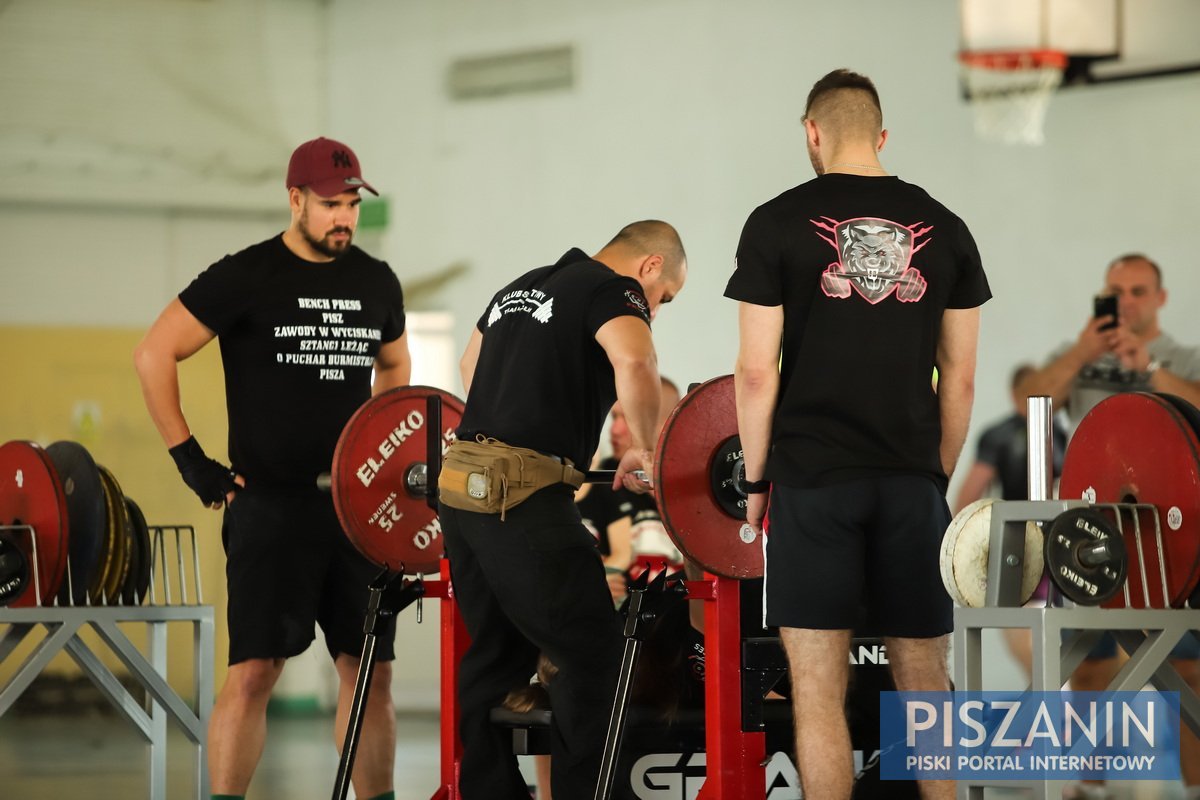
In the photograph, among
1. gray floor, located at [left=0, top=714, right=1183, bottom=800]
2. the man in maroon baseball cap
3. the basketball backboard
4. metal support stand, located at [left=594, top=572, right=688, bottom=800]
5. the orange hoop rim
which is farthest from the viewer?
the orange hoop rim

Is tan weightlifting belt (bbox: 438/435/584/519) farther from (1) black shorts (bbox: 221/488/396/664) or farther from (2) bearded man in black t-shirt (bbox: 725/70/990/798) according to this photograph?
(1) black shorts (bbox: 221/488/396/664)

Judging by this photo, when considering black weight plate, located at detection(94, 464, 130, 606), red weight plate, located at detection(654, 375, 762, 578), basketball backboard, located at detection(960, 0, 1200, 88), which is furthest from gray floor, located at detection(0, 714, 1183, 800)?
basketball backboard, located at detection(960, 0, 1200, 88)

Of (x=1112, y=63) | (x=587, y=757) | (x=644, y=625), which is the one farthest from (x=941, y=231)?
(x=1112, y=63)

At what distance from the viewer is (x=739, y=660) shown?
137 inches

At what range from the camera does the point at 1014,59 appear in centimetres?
745

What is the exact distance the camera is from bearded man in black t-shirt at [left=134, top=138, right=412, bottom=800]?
159 inches

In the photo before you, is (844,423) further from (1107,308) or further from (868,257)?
(1107,308)

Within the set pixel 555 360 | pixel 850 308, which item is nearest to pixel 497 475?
pixel 555 360

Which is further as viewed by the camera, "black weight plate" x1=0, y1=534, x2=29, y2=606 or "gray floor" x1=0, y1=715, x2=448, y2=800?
"gray floor" x1=0, y1=715, x2=448, y2=800

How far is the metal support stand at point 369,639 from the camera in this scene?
12.0 ft

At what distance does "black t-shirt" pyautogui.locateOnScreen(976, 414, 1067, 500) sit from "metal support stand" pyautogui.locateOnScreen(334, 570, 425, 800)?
3.49 metres

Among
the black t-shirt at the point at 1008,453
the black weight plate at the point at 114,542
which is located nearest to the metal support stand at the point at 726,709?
the black weight plate at the point at 114,542

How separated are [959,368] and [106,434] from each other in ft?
19.9

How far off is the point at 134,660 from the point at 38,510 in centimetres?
48
